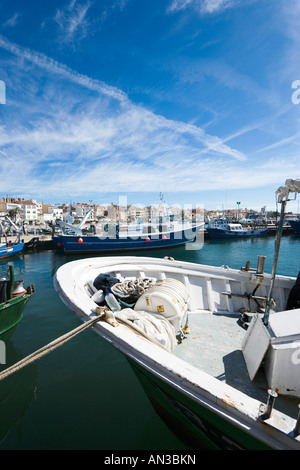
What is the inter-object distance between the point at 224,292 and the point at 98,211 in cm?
9600

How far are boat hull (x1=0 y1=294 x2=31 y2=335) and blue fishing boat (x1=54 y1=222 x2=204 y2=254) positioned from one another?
66.0 feet

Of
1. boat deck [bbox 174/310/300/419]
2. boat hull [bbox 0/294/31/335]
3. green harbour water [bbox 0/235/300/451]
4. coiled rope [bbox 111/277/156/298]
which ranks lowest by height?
green harbour water [bbox 0/235/300/451]

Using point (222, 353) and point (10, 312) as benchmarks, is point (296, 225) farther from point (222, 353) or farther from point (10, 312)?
point (10, 312)

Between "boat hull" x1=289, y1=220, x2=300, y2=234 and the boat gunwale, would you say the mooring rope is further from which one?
"boat hull" x1=289, y1=220, x2=300, y2=234

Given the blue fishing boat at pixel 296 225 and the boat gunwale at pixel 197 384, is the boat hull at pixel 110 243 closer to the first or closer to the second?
A: the boat gunwale at pixel 197 384

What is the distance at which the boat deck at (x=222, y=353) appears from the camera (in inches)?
124

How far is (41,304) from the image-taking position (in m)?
8.98

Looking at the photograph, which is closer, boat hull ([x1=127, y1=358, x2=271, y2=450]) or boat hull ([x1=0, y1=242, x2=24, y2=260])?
boat hull ([x1=127, y1=358, x2=271, y2=450])

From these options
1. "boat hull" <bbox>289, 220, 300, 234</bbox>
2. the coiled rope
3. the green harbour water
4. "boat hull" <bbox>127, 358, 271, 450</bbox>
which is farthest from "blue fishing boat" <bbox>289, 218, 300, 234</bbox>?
"boat hull" <bbox>127, 358, 271, 450</bbox>

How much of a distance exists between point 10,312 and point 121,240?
2087 centimetres

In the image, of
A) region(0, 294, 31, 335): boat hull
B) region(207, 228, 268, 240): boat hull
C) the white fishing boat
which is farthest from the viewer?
region(207, 228, 268, 240): boat hull

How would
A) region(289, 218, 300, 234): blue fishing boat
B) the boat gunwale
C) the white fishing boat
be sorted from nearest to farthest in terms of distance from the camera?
the boat gunwale, the white fishing boat, region(289, 218, 300, 234): blue fishing boat

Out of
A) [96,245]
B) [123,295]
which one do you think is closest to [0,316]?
[123,295]

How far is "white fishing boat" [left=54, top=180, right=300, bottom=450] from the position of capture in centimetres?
201
